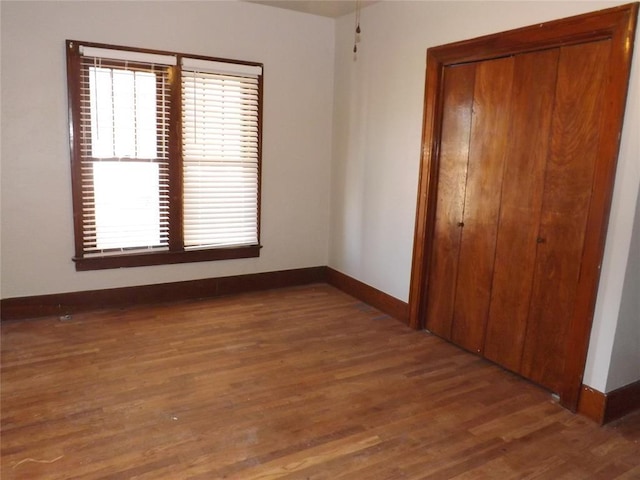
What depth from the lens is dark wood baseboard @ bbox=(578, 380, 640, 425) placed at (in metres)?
2.69

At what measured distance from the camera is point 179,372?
3.12 metres

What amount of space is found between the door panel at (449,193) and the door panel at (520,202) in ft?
1.27

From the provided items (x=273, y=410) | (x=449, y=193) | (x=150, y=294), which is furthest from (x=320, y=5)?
(x=273, y=410)

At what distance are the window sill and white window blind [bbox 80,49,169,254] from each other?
81 millimetres

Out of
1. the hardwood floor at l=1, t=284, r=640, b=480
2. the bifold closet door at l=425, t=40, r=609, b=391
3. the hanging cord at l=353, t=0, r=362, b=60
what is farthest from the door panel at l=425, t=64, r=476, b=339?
the hanging cord at l=353, t=0, r=362, b=60

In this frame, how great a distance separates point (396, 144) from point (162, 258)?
2348 millimetres

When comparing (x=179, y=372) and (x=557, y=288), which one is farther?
(x=179, y=372)

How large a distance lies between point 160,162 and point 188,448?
8.65ft

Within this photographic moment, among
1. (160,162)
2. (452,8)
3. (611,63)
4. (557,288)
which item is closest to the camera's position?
(611,63)

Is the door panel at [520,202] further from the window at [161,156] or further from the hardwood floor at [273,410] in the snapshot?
the window at [161,156]

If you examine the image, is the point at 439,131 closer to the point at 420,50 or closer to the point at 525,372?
the point at 420,50

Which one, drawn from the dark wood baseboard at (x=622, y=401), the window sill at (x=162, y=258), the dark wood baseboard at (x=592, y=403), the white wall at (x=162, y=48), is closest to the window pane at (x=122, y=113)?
the white wall at (x=162, y=48)

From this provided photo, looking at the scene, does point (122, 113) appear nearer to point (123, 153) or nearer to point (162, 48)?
point (123, 153)

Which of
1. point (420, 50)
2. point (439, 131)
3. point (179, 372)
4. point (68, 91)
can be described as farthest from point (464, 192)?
point (68, 91)
